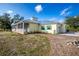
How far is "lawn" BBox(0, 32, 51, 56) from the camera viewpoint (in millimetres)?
4727

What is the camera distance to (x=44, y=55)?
15.5 feet

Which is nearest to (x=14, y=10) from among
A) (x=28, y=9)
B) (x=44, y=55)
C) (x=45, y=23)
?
(x=28, y=9)

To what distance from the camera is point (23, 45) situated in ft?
15.6

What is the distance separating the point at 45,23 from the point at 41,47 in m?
0.37

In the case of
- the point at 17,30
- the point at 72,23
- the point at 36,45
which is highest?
the point at 72,23

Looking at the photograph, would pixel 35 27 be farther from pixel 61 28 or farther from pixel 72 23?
pixel 72 23

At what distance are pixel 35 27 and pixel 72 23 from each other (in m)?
0.57

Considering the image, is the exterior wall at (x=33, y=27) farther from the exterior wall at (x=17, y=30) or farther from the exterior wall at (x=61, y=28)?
the exterior wall at (x=61, y=28)

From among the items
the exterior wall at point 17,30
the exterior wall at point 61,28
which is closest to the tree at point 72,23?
the exterior wall at point 61,28

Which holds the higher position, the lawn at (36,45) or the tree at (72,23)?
the tree at (72,23)

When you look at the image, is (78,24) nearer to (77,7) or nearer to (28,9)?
(77,7)

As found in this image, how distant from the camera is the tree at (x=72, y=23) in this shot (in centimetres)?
473

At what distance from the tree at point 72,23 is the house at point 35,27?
0.30 feet

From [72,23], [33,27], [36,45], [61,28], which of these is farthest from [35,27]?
[72,23]
